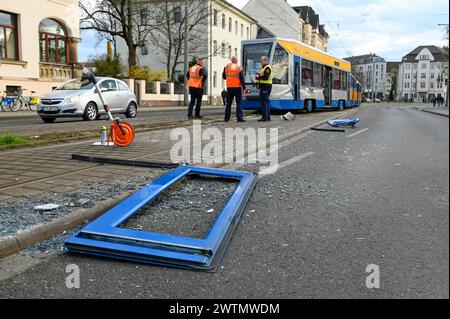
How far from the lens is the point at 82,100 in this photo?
15.8 metres

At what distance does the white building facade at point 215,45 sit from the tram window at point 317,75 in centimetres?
3045

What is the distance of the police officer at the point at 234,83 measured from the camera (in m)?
14.4

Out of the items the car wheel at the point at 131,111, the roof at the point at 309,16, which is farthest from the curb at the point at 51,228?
the roof at the point at 309,16

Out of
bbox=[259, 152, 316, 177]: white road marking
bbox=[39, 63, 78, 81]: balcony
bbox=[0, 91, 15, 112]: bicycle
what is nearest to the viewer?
bbox=[259, 152, 316, 177]: white road marking

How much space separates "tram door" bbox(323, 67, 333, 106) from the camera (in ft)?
80.7

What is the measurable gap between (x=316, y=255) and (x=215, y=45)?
2268 inches

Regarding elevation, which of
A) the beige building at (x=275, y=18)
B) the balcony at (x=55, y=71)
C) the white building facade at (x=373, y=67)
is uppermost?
the beige building at (x=275, y=18)

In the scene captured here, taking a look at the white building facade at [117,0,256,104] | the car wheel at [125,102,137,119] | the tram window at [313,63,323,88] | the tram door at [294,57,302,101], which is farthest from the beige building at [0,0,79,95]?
the white building facade at [117,0,256,104]

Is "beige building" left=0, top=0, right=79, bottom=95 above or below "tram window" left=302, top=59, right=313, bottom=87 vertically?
above

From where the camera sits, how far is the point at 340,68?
27984 millimetres

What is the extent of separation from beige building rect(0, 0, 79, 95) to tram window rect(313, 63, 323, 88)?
16.7m

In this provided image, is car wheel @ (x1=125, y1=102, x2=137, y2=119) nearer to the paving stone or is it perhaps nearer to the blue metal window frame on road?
the paving stone

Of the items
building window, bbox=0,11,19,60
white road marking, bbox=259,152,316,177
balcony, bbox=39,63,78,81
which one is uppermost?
building window, bbox=0,11,19,60

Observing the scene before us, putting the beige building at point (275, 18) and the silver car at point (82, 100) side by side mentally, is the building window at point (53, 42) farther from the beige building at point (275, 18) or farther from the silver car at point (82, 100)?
the beige building at point (275, 18)
